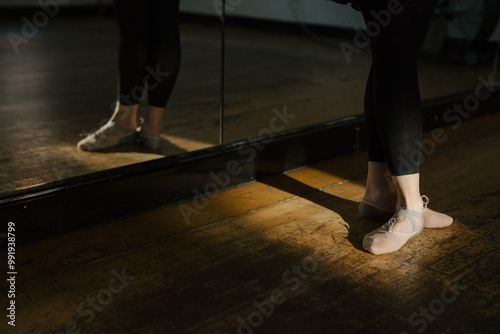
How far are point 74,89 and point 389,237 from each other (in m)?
0.96

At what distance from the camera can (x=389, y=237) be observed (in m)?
1.20

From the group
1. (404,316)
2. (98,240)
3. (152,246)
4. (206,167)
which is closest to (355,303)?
(404,316)

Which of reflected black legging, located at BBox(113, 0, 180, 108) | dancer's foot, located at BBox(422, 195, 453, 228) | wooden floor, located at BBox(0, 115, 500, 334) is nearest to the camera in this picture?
wooden floor, located at BBox(0, 115, 500, 334)

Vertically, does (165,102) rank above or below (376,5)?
below

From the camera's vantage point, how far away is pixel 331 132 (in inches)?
73.2

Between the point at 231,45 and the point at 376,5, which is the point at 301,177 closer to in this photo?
the point at 231,45

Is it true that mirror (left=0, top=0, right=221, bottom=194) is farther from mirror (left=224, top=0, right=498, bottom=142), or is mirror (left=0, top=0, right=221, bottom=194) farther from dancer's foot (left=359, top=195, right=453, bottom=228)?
dancer's foot (left=359, top=195, right=453, bottom=228)

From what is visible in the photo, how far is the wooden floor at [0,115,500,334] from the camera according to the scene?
0.93 metres

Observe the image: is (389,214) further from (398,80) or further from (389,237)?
(398,80)

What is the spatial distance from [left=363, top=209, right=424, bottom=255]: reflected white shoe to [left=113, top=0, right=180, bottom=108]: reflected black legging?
0.74 meters

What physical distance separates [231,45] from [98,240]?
76 centimetres

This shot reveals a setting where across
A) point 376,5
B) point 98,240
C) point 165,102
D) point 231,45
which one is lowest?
point 98,240

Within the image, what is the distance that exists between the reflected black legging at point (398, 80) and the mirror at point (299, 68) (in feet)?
1.91

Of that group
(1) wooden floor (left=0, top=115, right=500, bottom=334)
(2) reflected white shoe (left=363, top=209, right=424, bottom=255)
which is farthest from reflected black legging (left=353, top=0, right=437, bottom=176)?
(1) wooden floor (left=0, top=115, right=500, bottom=334)
